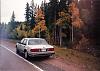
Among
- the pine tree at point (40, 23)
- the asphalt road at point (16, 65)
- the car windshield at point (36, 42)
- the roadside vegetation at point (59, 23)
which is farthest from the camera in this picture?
the pine tree at point (40, 23)

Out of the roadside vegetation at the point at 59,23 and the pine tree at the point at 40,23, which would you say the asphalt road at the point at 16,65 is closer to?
the roadside vegetation at the point at 59,23

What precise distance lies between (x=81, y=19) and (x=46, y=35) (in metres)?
25.0

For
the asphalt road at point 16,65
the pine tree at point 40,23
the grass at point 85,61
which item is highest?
the pine tree at point 40,23

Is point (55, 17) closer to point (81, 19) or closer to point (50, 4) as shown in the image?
point (50, 4)

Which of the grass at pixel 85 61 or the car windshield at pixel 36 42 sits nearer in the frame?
the grass at pixel 85 61

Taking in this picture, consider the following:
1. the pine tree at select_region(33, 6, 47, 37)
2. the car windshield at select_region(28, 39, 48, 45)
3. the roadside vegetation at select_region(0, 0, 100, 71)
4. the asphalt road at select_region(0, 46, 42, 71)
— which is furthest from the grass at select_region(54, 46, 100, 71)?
the pine tree at select_region(33, 6, 47, 37)

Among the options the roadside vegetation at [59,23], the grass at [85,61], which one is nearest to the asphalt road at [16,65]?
the grass at [85,61]

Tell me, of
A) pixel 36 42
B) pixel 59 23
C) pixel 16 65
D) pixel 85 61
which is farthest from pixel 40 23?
pixel 16 65

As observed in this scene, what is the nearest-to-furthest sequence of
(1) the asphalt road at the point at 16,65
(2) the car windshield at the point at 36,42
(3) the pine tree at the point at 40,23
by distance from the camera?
(1) the asphalt road at the point at 16,65, (2) the car windshield at the point at 36,42, (3) the pine tree at the point at 40,23

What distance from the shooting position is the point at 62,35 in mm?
80750

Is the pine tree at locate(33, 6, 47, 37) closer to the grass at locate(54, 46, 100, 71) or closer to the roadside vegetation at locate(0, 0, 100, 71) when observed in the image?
the roadside vegetation at locate(0, 0, 100, 71)

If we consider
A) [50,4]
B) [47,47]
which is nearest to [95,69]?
[47,47]

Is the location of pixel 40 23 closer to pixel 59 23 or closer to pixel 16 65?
pixel 59 23

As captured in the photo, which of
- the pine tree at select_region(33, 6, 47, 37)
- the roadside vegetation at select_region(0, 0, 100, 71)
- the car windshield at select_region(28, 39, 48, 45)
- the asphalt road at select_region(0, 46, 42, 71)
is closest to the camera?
the asphalt road at select_region(0, 46, 42, 71)
